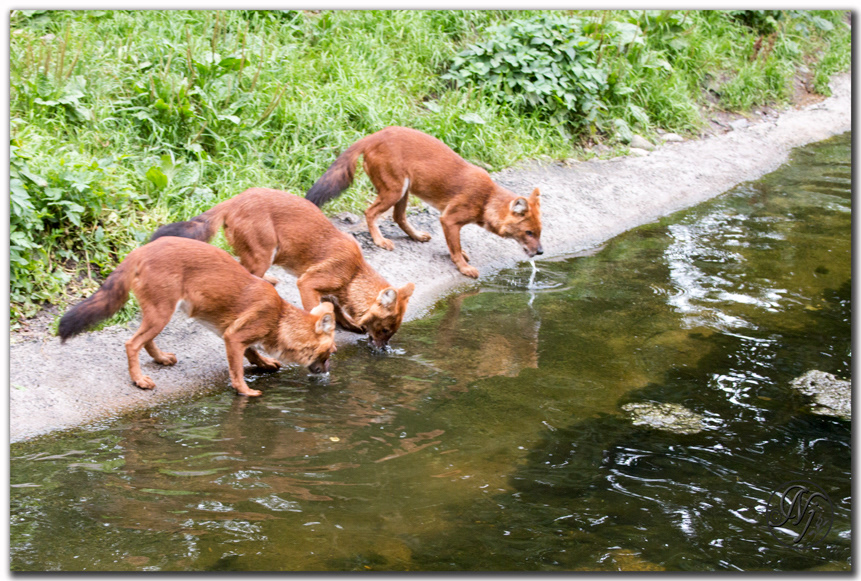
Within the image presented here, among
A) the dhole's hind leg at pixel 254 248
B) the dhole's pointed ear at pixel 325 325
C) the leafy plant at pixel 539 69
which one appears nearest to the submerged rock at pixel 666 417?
the dhole's pointed ear at pixel 325 325

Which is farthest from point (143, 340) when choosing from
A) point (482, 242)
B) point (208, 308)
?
point (482, 242)

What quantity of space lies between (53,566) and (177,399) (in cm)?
158

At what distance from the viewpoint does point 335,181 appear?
690cm

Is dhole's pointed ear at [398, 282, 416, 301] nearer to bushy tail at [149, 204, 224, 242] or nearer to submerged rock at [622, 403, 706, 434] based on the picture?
bushy tail at [149, 204, 224, 242]

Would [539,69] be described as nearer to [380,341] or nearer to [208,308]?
[380,341]

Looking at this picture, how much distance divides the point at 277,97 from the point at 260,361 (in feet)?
12.1

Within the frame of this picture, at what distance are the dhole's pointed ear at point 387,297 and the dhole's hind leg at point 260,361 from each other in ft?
2.68

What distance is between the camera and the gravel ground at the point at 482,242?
466 centimetres

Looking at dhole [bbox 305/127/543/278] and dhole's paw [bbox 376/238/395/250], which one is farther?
dhole's paw [bbox 376/238/395/250]

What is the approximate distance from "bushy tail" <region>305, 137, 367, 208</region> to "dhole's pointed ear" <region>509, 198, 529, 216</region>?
1.45 metres

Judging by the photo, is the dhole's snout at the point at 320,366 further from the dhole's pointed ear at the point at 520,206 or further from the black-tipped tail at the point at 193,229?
the dhole's pointed ear at the point at 520,206

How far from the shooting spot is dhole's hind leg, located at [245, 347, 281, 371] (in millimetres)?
5242

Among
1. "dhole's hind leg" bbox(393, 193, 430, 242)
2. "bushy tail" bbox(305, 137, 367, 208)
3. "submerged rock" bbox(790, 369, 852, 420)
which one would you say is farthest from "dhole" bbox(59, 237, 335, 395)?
"submerged rock" bbox(790, 369, 852, 420)

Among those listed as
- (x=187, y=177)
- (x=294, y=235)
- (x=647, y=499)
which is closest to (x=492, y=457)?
(x=647, y=499)
